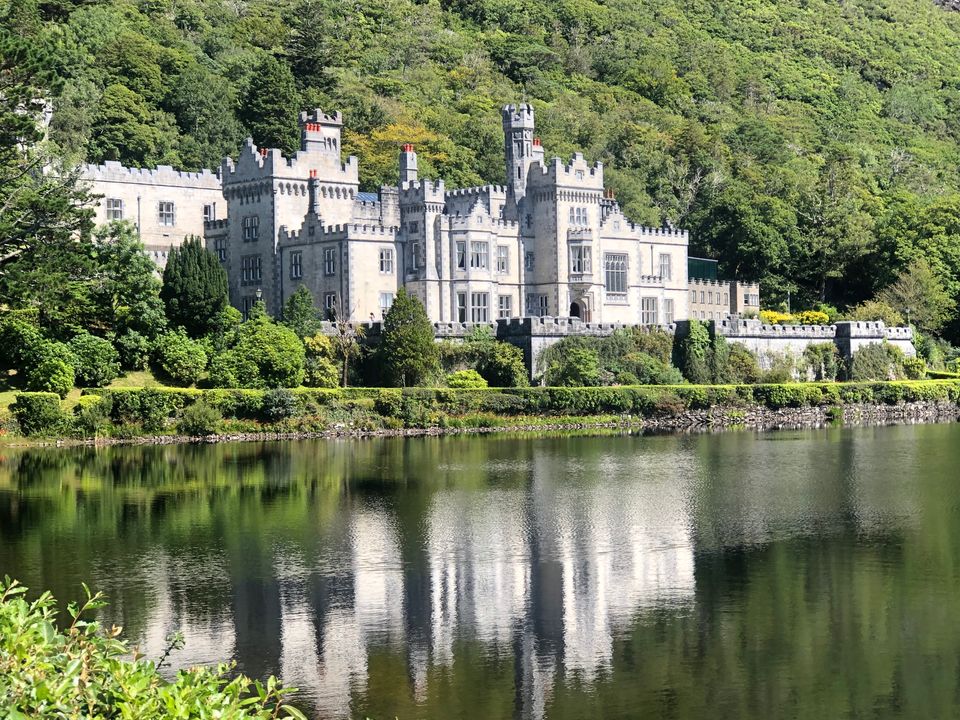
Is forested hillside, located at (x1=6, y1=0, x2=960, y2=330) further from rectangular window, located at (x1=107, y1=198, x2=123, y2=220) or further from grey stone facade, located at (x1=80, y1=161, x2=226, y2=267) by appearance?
rectangular window, located at (x1=107, y1=198, x2=123, y2=220)

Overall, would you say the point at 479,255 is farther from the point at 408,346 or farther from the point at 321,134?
the point at 321,134

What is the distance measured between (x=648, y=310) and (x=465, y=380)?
16796 mm

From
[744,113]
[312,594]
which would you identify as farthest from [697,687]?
[744,113]

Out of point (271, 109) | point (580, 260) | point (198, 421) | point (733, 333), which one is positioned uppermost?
point (271, 109)

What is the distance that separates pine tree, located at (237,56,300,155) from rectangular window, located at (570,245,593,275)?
2597 cm

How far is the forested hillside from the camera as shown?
86.9 meters

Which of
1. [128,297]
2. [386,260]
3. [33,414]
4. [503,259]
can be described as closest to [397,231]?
[386,260]

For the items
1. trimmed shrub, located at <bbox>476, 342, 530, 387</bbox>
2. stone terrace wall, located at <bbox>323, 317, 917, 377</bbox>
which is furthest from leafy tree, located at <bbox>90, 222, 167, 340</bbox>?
trimmed shrub, located at <bbox>476, 342, 530, 387</bbox>

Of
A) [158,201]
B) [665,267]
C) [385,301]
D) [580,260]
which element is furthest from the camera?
[665,267]

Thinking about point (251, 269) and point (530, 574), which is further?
point (251, 269)

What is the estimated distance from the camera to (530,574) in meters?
26.8

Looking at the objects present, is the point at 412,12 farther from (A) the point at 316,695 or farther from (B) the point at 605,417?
(A) the point at 316,695

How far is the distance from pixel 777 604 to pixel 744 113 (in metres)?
106

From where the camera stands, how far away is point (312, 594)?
25.0 metres
